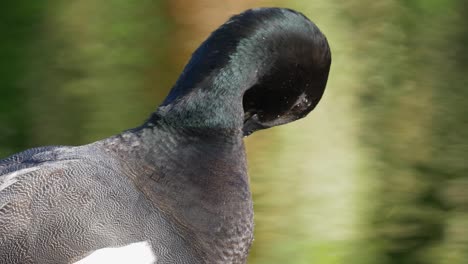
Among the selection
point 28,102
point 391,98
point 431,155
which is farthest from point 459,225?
point 28,102

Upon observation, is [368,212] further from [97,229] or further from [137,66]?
[97,229]

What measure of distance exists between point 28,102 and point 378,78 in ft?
4.57

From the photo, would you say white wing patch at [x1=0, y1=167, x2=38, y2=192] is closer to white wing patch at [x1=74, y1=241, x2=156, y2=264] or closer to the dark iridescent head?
white wing patch at [x1=74, y1=241, x2=156, y2=264]

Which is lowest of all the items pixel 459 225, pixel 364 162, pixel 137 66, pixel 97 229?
pixel 459 225

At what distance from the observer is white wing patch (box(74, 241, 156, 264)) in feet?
7.93

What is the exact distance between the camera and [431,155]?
422 cm

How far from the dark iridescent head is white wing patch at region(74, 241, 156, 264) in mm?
373

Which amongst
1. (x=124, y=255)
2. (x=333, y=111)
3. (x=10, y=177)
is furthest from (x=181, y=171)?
(x=333, y=111)

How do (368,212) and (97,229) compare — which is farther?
(368,212)

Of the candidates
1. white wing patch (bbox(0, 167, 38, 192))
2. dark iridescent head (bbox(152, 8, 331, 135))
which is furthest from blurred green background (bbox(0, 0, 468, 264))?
white wing patch (bbox(0, 167, 38, 192))

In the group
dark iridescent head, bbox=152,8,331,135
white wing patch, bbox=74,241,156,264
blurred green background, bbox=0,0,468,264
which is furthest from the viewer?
blurred green background, bbox=0,0,468,264

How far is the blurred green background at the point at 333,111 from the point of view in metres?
3.82

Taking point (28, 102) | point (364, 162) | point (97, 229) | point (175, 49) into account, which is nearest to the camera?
point (97, 229)

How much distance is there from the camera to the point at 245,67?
107 inches
